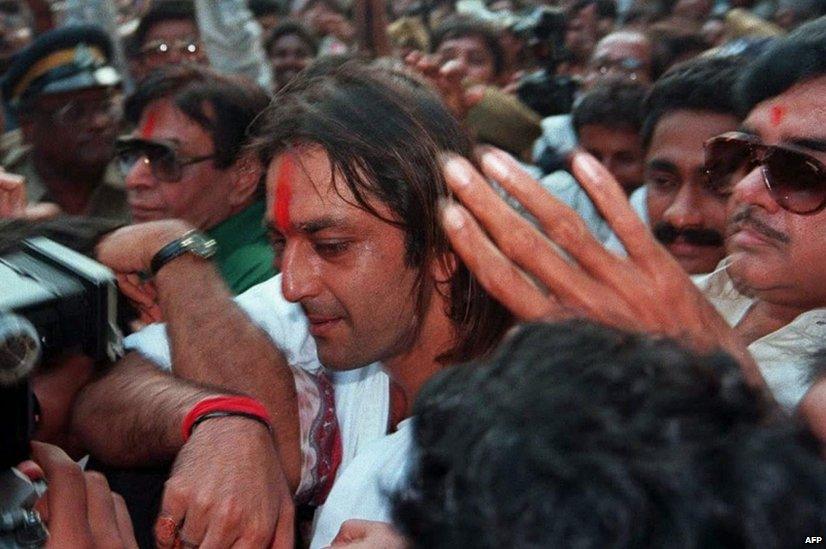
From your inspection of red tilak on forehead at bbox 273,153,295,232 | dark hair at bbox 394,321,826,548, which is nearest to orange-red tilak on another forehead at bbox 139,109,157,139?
red tilak on forehead at bbox 273,153,295,232

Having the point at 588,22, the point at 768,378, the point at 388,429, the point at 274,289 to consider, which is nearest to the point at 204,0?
the point at 588,22

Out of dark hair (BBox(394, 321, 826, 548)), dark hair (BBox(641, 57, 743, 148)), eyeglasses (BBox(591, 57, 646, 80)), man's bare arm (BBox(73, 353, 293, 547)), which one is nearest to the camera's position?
dark hair (BBox(394, 321, 826, 548))

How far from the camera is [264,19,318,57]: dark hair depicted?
18.5ft

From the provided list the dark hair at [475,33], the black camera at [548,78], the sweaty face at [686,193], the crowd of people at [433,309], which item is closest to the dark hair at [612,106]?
the crowd of people at [433,309]

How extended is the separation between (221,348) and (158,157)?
1.40 m

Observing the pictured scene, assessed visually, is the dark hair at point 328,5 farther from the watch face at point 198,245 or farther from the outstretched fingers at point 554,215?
the outstretched fingers at point 554,215

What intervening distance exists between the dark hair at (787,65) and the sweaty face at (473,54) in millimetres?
3585

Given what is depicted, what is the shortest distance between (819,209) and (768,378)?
0.28m

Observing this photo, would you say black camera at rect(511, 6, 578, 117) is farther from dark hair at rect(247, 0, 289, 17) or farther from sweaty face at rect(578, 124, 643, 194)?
dark hair at rect(247, 0, 289, 17)

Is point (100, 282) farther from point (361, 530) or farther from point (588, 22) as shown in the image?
point (588, 22)

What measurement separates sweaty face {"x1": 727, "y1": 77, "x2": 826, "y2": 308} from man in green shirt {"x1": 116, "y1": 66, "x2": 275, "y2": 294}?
5.35ft

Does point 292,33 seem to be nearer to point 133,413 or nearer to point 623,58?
point 623,58

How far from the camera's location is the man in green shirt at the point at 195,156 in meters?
3.25

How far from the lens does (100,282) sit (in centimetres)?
133
